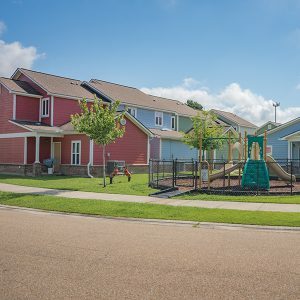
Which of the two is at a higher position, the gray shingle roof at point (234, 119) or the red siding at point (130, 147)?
the gray shingle roof at point (234, 119)

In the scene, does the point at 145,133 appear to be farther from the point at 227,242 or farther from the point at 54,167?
the point at 227,242

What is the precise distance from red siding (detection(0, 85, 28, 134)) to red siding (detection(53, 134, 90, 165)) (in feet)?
12.5

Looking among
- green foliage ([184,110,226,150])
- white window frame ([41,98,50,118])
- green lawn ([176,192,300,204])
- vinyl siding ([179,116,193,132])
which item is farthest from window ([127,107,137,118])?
green lawn ([176,192,300,204])

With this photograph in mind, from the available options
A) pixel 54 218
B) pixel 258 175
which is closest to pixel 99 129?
pixel 258 175

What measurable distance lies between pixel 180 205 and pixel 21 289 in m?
9.21

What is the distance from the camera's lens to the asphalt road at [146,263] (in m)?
5.30

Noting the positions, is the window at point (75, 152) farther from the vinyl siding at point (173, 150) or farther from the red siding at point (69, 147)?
the vinyl siding at point (173, 150)

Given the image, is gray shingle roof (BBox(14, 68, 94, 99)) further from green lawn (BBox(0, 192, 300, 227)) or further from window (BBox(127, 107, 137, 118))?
green lawn (BBox(0, 192, 300, 227))

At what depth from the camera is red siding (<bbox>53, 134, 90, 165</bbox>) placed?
2995 centimetres

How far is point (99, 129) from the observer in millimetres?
21766

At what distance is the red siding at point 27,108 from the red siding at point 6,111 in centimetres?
62

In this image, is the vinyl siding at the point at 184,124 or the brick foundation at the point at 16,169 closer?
the brick foundation at the point at 16,169

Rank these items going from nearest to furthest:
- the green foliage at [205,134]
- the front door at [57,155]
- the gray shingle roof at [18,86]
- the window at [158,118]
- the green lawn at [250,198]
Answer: the green lawn at [250,198], the front door at [57,155], the gray shingle roof at [18,86], the green foliage at [205,134], the window at [158,118]

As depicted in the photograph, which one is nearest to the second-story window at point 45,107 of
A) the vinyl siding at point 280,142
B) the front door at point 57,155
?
the front door at point 57,155
